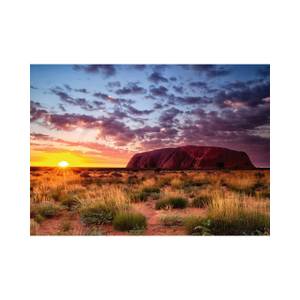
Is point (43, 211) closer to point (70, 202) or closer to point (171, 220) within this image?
point (70, 202)

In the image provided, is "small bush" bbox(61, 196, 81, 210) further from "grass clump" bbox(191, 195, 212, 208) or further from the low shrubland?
"grass clump" bbox(191, 195, 212, 208)

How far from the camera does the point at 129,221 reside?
620 cm

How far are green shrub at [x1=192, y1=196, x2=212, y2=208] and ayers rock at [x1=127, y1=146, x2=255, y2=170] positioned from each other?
515mm

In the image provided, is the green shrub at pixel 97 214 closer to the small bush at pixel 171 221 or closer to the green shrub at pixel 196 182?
the small bush at pixel 171 221

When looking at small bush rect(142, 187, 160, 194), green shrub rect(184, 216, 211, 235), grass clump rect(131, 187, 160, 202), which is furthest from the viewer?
small bush rect(142, 187, 160, 194)

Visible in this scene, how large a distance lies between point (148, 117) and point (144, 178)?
3.27 feet

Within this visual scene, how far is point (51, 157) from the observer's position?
21.1ft

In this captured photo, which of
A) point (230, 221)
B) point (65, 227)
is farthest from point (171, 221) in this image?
point (65, 227)

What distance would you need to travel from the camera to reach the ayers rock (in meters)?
6.50

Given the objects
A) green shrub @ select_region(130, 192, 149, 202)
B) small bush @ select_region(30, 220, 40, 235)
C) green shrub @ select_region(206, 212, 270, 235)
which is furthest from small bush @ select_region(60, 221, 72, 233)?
green shrub @ select_region(206, 212, 270, 235)
